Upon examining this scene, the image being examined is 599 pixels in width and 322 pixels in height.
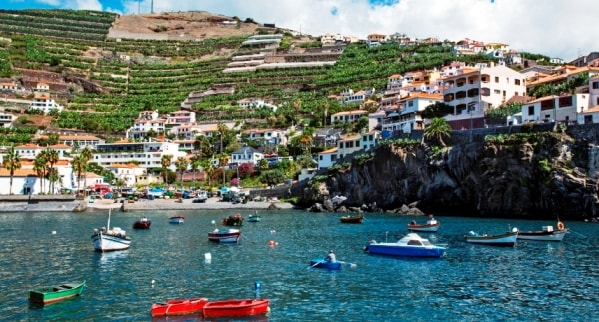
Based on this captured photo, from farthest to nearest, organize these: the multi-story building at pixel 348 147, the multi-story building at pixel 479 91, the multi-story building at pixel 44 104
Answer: the multi-story building at pixel 44 104, the multi-story building at pixel 348 147, the multi-story building at pixel 479 91

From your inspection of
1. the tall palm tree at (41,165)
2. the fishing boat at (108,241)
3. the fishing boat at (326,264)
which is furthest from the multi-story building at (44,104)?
the fishing boat at (326,264)

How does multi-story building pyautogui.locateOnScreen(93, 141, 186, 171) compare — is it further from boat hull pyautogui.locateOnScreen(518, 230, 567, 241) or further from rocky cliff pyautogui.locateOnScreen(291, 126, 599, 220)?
boat hull pyautogui.locateOnScreen(518, 230, 567, 241)

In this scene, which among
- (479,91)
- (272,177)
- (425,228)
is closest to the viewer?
(425,228)

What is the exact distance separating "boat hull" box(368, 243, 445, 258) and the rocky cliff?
1386 inches

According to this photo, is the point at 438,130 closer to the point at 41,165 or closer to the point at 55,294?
the point at 55,294

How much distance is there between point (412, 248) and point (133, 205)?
69.2 metres

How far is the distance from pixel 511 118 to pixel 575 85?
12.4 meters

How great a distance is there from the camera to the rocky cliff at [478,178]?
71812 mm

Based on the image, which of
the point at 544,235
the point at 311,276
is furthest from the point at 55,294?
the point at 544,235

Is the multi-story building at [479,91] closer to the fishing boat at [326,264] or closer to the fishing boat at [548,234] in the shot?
the fishing boat at [548,234]

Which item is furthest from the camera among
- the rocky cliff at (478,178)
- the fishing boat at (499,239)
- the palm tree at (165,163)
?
the palm tree at (165,163)

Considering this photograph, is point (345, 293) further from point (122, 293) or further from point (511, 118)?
point (511, 118)

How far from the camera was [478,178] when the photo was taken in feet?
262

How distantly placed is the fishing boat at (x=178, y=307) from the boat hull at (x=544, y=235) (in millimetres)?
37669
